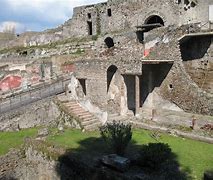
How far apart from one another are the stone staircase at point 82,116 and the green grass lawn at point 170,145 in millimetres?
555

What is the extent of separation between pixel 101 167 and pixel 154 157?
1.67 meters

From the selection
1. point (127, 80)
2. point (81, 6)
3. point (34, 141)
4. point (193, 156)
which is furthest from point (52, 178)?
point (81, 6)

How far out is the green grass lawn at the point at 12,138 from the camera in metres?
14.7

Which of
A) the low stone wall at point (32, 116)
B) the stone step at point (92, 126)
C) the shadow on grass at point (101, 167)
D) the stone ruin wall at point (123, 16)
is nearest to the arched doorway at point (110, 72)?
the stone step at point (92, 126)

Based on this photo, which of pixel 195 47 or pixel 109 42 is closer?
pixel 195 47

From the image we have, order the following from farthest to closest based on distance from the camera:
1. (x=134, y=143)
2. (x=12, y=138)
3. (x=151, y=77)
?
(x=151, y=77) → (x=12, y=138) → (x=134, y=143)

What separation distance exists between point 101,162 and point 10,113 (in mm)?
7412

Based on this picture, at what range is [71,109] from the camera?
17719mm

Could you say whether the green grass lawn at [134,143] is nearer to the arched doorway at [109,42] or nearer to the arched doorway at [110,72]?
the arched doorway at [110,72]

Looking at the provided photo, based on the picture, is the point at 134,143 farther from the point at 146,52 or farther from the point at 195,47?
the point at 195,47

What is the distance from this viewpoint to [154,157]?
11.1 m

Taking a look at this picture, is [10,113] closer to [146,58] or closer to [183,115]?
[146,58]

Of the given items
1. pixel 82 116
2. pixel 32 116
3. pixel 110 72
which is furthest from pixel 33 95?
pixel 110 72

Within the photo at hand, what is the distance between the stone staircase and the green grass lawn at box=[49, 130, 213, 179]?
56 centimetres
